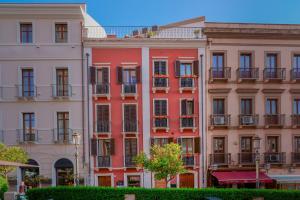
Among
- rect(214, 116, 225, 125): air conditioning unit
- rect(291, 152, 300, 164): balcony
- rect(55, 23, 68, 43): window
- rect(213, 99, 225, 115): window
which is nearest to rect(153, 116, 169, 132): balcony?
rect(214, 116, 225, 125): air conditioning unit

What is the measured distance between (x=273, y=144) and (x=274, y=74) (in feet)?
18.1

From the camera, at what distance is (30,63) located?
24.0 metres

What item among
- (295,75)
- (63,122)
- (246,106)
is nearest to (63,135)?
(63,122)

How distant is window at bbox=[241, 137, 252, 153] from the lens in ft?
82.5

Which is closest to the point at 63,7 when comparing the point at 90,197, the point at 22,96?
the point at 22,96

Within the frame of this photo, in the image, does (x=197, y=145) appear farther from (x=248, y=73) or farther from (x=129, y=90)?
(x=248, y=73)

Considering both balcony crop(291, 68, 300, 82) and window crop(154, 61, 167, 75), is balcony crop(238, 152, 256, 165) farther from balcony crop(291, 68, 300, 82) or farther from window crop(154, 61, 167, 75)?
window crop(154, 61, 167, 75)

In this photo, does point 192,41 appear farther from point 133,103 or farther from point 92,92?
point 92,92

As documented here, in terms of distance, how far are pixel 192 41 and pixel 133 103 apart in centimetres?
657

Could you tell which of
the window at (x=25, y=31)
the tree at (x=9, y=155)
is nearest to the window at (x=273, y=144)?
the tree at (x=9, y=155)

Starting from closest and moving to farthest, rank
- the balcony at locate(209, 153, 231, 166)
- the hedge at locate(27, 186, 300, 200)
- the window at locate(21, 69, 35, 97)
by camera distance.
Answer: the hedge at locate(27, 186, 300, 200)
the window at locate(21, 69, 35, 97)
the balcony at locate(209, 153, 231, 166)

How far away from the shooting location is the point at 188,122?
24.9 metres

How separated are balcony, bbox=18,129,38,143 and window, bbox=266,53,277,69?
18.6 metres

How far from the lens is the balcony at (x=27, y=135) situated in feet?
77.2
